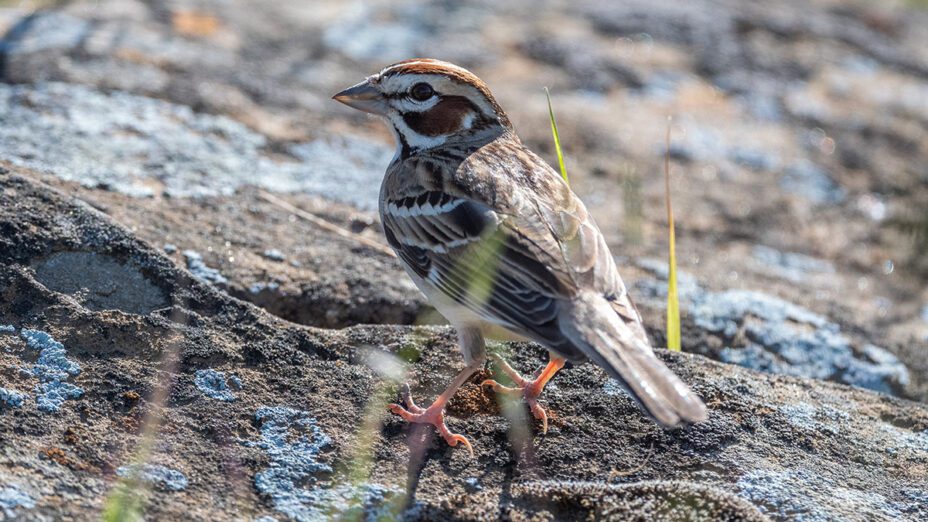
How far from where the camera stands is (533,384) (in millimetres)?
4176

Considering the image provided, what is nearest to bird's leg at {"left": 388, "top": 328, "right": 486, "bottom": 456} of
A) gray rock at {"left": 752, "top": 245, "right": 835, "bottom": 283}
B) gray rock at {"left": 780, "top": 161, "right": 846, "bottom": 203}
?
gray rock at {"left": 752, "top": 245, "right": 835, "bottom": 283}

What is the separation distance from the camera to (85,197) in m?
4.95

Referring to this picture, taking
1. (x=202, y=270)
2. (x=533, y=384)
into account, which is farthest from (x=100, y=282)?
(x=533, y=384)

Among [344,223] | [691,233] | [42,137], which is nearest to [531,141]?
[691,233]

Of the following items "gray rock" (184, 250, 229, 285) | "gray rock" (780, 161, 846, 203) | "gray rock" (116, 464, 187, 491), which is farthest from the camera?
"gray rock" (780, 161, 846, 203)

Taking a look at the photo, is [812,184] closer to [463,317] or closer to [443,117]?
[443,117]

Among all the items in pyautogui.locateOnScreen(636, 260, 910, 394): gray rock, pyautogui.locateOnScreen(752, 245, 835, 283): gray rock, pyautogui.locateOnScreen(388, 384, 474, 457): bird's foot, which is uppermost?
pyautogui.locateOnScreen(388, 384, 474, 457): bird's foot

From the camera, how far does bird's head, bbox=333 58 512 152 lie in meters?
5.17

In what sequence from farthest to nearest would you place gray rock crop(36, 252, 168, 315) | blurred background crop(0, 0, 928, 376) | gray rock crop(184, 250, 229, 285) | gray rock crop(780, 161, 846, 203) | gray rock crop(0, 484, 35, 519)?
gray rock crop(780, 161, 846, 203), blurred background crop(0, 0, 928, 376), gray rock crop(184, 250, 229, 285), gray rock crop(36, 252, 168, 315), gray rock crop(0, 484, 35, 519)

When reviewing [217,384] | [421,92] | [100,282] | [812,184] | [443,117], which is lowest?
[812,184]

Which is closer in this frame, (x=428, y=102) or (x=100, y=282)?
(x=100, y=282)

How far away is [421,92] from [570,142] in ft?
6.47

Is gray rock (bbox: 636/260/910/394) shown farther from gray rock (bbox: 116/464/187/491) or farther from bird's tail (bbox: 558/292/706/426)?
gray rock (bbox: 116/464/187/491)

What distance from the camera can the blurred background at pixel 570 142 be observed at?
5125mm
